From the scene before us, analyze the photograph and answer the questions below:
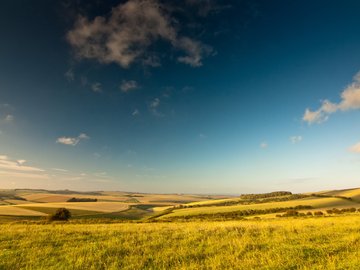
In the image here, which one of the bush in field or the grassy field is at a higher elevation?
the grassy field

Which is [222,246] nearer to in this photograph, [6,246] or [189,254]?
[189,254]

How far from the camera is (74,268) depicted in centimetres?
1010

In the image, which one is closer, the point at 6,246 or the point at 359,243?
the point at 359,243

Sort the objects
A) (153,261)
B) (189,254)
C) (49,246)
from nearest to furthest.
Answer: (153,261) → (189,254) → (49,246)

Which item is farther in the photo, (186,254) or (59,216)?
(59,216)

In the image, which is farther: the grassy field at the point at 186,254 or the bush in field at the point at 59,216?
the bush in field at the point at 59,216

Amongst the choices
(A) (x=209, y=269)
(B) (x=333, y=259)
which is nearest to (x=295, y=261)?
(B) (x=333, y=259)

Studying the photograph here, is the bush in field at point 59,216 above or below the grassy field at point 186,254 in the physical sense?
below

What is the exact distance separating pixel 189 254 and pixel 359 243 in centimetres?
921

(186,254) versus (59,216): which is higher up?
(186,254)

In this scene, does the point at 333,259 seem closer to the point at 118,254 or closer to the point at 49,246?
the point at 118,254

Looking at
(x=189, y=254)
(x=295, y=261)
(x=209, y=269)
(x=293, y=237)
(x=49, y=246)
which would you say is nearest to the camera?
(x=209, y=269)

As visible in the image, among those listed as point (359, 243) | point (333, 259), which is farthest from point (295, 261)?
point (359, 243)

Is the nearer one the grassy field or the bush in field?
the grassy field
